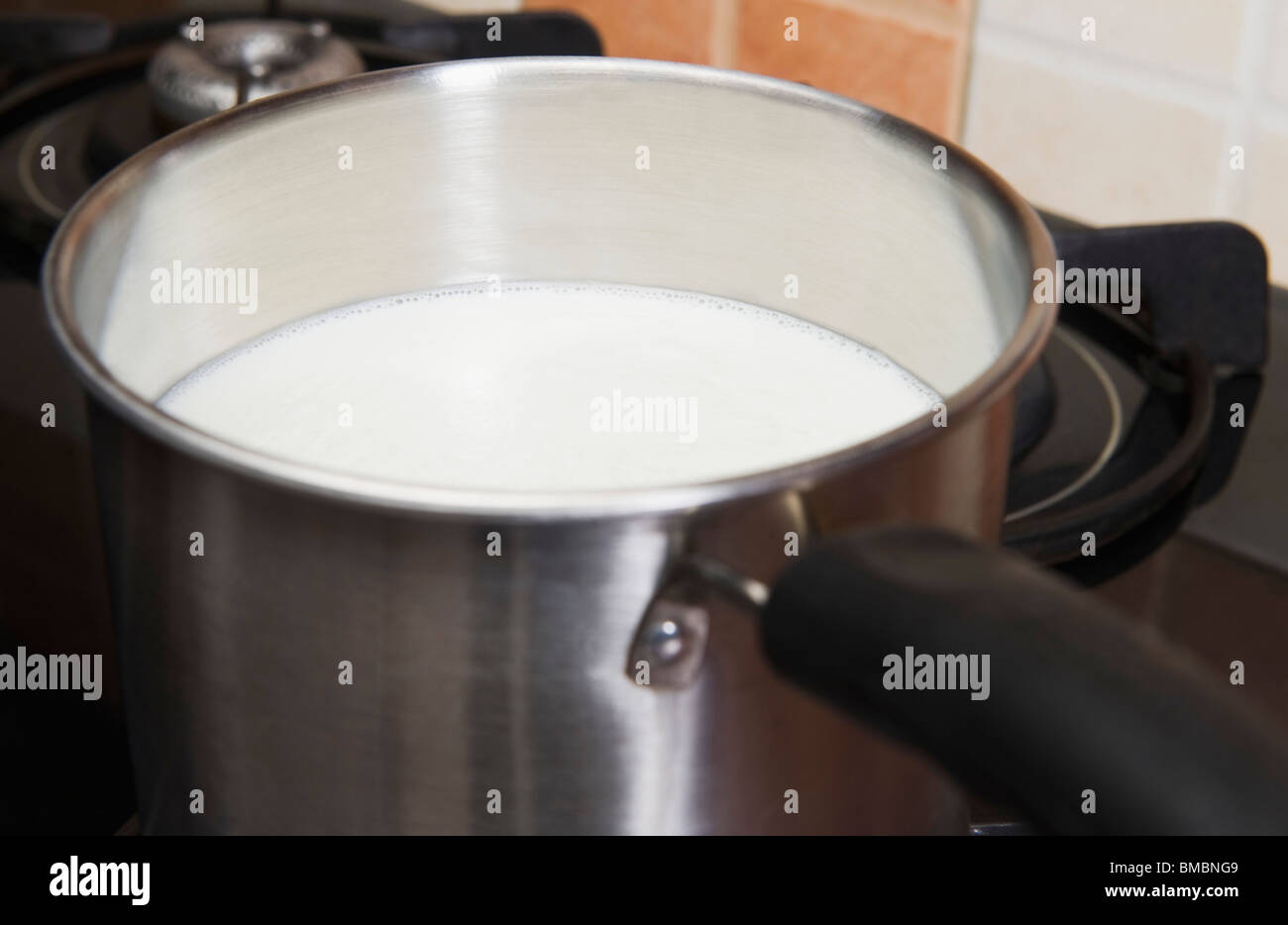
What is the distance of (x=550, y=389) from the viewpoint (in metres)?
0.34

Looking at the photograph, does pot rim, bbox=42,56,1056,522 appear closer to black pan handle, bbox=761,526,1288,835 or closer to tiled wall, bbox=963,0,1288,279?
black pan handle, bbox=761,526,1288,835

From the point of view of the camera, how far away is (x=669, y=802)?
0.24 meters

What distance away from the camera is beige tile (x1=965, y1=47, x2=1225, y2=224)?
0.51 m

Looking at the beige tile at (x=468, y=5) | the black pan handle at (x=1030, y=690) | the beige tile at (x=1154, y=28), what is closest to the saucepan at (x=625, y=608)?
the black pan handle at (x=1030, y=690)

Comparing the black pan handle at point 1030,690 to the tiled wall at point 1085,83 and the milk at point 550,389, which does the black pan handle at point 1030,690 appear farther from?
the tiled wall at point 1085,83

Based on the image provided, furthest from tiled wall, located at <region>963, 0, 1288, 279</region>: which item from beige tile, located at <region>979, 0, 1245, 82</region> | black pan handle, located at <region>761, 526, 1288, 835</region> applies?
black pan handle, located at <region>761, 526, 1288, 835</region>

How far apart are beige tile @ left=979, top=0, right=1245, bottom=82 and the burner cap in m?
0.23

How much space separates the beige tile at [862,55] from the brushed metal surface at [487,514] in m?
0.23

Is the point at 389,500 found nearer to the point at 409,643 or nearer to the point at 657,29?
the point at 409,643

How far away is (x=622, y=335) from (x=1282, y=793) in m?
0.22

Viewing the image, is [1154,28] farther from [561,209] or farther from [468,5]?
[468,5]

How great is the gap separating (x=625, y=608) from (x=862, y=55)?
1.38 ft

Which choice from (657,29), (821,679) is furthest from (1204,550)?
(657,29)

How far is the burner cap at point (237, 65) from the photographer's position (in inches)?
20.8
